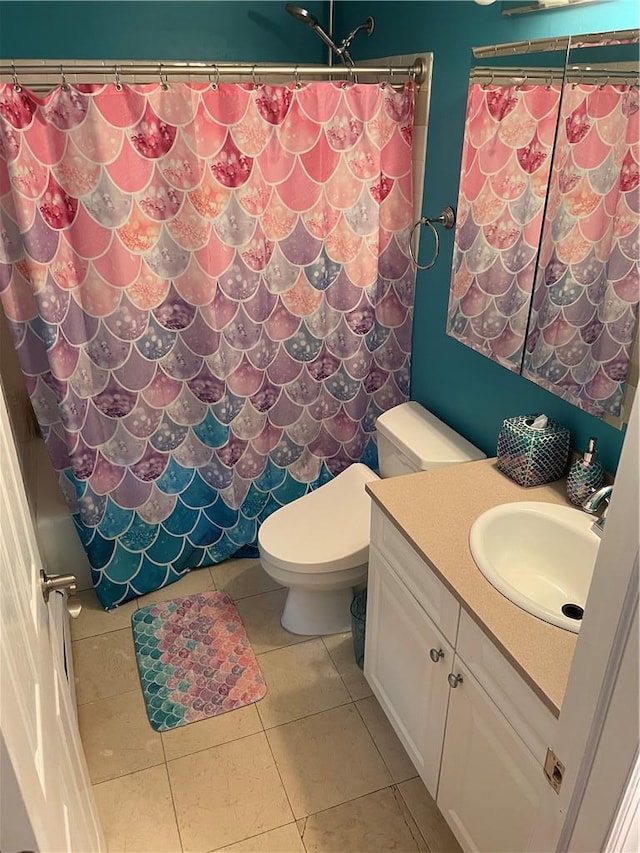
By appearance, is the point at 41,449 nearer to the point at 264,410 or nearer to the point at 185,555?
the point at 185,555

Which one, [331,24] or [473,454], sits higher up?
[331,24]

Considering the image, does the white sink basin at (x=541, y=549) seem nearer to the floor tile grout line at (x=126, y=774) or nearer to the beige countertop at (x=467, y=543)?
the beige countertop at (x=467, y=543)

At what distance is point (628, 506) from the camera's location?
2.19 ft

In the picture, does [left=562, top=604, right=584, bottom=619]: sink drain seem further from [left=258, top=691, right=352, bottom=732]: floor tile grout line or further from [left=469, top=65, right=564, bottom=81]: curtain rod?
[left=469, top=65, right=564, bottom=81]: curtain rod

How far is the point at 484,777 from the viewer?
1413 millimetres

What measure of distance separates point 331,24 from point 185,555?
2279 millimetres

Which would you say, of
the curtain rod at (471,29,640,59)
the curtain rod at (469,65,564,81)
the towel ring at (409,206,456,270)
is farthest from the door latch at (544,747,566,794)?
the towel ring at (409,206,456,270)

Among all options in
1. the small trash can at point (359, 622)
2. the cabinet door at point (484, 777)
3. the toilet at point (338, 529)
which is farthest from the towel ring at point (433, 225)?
the cabinet door at point (484, 777)

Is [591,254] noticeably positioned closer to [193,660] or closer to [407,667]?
[407,667]

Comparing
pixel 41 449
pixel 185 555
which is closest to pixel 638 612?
pixel 185 555

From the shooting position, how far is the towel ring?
214 centimetres

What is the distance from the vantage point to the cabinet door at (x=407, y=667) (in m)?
1.59

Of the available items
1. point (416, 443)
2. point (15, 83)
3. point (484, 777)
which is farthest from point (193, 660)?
point (15, 83)

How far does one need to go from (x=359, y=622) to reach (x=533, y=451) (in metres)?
0.86
